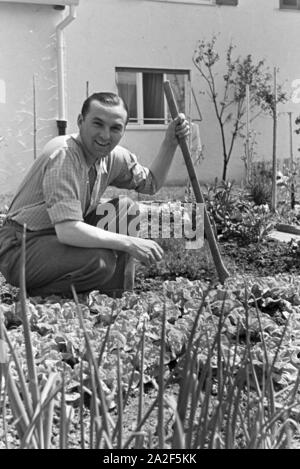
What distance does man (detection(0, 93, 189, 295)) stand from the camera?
3447mm

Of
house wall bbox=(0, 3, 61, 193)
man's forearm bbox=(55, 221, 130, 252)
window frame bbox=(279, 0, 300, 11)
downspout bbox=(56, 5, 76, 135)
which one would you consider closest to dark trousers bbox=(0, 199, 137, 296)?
man's forearm bbox=(55, 221, 130, 252)

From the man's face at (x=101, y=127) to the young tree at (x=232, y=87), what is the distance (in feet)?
33.9

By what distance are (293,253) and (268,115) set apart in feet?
30.0

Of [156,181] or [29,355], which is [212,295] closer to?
[156,181]

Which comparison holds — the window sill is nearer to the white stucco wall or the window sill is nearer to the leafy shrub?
the white stucco wall

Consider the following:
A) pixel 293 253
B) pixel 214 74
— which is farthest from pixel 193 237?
pixel 214 74

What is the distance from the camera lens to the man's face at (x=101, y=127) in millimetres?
3494

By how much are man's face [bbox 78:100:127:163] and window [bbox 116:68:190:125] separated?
33.3 ft

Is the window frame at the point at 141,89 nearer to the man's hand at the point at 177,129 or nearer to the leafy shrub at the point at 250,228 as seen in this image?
the leafy shrub at the point at 250,228

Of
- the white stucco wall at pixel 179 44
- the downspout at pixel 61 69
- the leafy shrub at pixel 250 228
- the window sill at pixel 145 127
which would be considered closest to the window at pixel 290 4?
the white stucco wall at pixel 179 44

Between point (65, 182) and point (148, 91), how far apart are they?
1066 cm

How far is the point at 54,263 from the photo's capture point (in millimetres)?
3670

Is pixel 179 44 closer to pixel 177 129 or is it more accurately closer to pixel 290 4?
pixel 290 4

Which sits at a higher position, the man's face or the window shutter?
the window shutter
